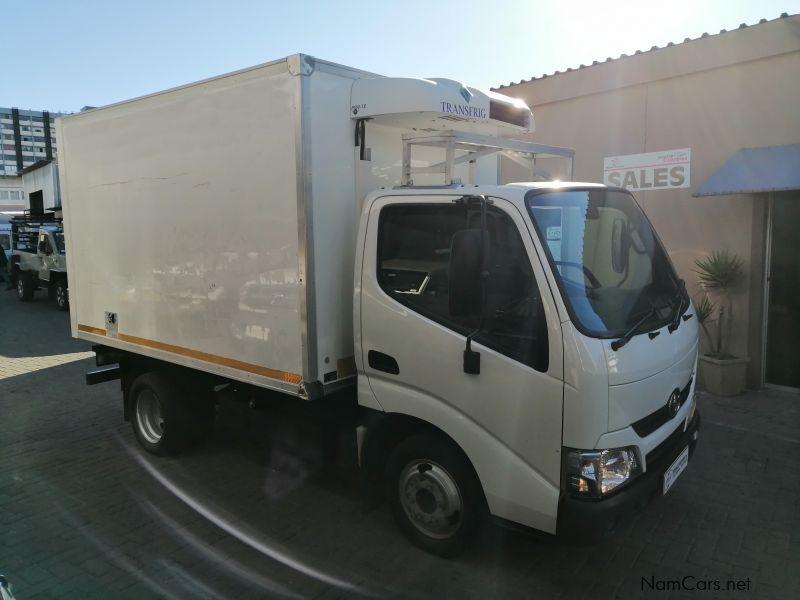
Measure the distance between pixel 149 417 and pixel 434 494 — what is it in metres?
3.11

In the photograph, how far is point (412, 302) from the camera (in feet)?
11.3

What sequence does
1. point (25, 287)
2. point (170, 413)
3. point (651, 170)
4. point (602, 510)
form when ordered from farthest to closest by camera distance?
1. point (25, 287)
2. point (651, 170)
3. point (170, 413)
4. point (602, 510)

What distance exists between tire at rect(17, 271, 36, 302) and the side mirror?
17702 millimetres

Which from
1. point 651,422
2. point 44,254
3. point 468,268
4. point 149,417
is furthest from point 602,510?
point 44,254

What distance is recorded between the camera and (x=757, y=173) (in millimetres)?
6426

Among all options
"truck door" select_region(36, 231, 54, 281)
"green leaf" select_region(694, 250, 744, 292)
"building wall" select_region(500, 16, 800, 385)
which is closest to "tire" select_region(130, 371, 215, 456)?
"green leaf" select_region(694, 250, 744, 292)

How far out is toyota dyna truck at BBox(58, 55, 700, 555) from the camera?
9.73 feet

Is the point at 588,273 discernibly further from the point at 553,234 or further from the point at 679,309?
the point at 679,309

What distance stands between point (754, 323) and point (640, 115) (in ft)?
9.63

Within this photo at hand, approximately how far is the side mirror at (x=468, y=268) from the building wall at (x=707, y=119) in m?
5.35

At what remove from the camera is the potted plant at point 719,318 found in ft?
22.4

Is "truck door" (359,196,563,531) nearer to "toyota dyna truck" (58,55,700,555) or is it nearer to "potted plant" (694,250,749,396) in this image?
"toyota dyna truck" (58,55,700,555)

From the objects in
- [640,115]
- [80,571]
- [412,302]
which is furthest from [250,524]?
[640,115]

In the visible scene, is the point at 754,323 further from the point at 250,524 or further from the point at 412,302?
the point at 250,524
